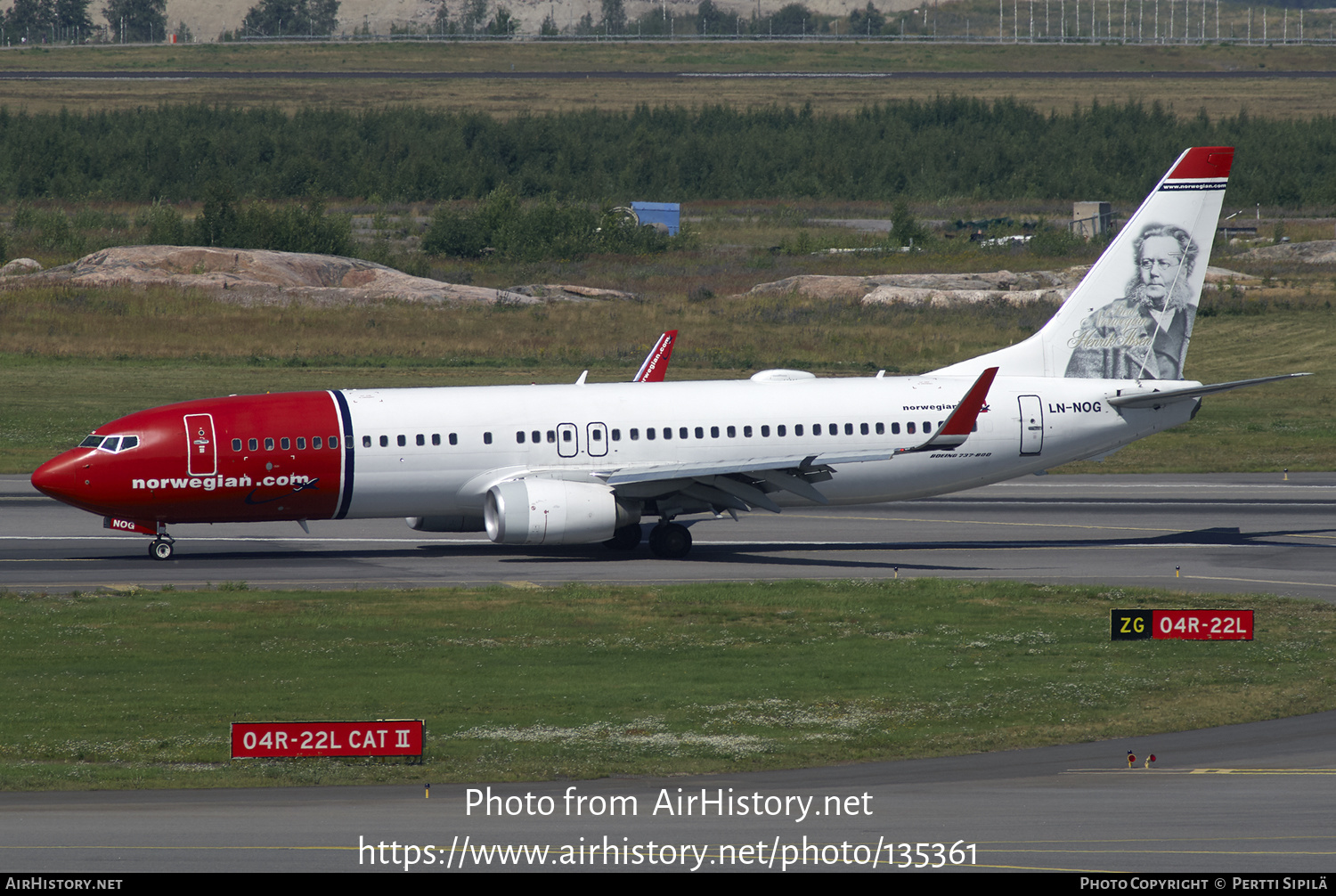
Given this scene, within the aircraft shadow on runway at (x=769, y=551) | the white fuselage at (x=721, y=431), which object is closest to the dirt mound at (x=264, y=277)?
the aircraft shadow on runway at (x=769, y=551)

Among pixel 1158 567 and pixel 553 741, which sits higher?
pixel 553 741

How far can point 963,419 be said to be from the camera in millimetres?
37594

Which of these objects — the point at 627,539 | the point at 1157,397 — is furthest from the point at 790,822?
the point at 1157,397

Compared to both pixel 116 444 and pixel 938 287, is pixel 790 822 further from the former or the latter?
pixel 938 287

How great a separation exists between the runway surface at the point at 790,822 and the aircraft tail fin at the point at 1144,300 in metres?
21.8

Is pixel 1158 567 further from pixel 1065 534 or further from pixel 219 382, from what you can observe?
pixel 219 382

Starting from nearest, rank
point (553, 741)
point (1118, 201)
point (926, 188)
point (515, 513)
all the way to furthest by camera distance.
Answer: point (553, 741)
point (515, 513)
point (1118, 201)
point (926, 188)

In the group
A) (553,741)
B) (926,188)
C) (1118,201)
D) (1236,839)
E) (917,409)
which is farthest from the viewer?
(926,188)

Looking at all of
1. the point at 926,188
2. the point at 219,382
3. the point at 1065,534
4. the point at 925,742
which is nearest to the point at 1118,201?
the point at 926,188

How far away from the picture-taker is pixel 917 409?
1603 inches

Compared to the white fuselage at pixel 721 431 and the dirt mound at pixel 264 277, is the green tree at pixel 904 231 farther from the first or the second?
the white fuselage at pixel 721 431

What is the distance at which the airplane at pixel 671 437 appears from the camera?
3728 cm
